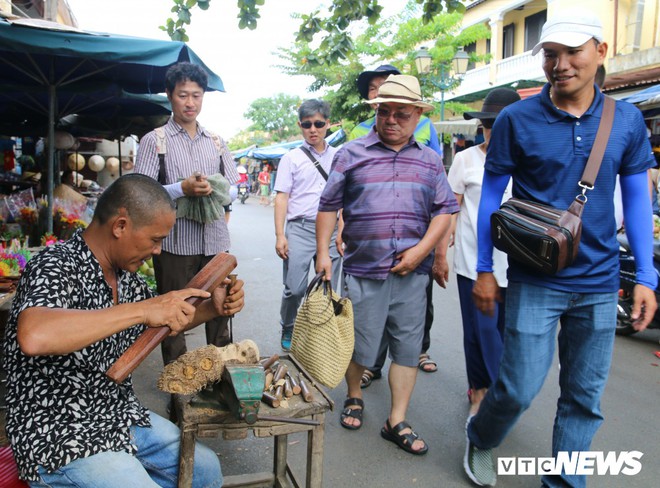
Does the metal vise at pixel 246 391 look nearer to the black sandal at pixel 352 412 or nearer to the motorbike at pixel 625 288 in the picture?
the black sandal at pixel 352 412

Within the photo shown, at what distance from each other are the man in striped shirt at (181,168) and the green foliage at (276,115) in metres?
53.9

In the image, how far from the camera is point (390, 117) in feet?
10.8

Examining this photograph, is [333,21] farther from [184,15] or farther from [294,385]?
[294,385]

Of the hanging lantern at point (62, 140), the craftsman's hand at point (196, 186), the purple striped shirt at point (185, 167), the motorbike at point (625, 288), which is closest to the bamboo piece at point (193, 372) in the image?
the craftsman's hand at point (196, 186)

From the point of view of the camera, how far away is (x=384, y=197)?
3.32m

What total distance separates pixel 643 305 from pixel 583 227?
1.50 feet

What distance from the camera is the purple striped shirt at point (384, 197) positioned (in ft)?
10.9

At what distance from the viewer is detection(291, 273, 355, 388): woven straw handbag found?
2.83 meters

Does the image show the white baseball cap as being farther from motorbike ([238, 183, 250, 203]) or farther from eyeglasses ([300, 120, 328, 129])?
motorbike ([238, 183, 250, 203])

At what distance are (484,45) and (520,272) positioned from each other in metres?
21.0

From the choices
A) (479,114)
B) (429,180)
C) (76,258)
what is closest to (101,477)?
(76,258)

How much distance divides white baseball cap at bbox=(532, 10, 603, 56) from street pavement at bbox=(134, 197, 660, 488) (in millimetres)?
1171

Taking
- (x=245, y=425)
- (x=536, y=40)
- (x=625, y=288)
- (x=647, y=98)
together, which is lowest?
(x=625, y=288)

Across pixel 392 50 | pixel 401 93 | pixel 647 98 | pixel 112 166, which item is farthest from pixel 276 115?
pixel 401 93
